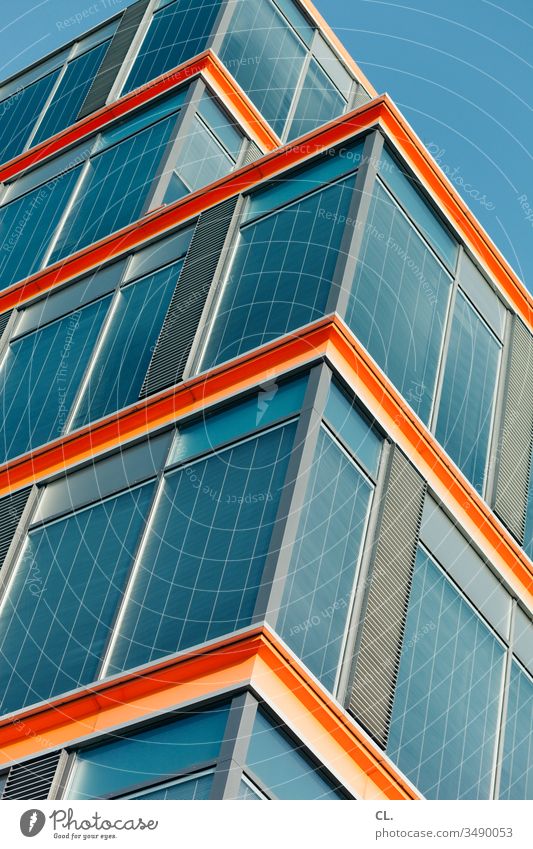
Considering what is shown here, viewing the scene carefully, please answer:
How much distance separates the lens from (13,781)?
1819 centimetres

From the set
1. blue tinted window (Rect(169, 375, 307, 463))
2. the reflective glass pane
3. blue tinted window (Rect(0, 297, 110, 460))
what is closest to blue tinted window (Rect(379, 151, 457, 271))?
blue tinted window (Rect(169, 375, 307, 463))

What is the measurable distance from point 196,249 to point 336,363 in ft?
18.5

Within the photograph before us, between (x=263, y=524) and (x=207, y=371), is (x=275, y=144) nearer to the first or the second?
(x=207, y=371)

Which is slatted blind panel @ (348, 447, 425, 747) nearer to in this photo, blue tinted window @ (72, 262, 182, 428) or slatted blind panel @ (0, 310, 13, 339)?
blue tinted window @ (72, 262, 182, 428)

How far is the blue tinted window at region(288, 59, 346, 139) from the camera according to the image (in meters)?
33.7

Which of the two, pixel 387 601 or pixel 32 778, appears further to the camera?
pixel 387 601

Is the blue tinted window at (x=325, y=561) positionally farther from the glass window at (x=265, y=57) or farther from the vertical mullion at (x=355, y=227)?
the glass window at (x=265, y=57)

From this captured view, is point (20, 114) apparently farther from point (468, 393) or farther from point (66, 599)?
point (66, 599)

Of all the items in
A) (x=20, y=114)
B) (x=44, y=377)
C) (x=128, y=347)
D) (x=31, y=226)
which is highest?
(x=20, y=114)

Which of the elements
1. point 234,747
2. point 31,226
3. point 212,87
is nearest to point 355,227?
point 234,747

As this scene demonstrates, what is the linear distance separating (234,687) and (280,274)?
8171 millimetres

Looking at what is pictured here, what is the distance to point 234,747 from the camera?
15.6 meters

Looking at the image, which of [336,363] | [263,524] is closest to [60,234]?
[336,363]

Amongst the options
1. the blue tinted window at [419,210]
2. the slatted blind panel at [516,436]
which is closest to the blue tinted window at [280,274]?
the blue tinted window at [419,210]
